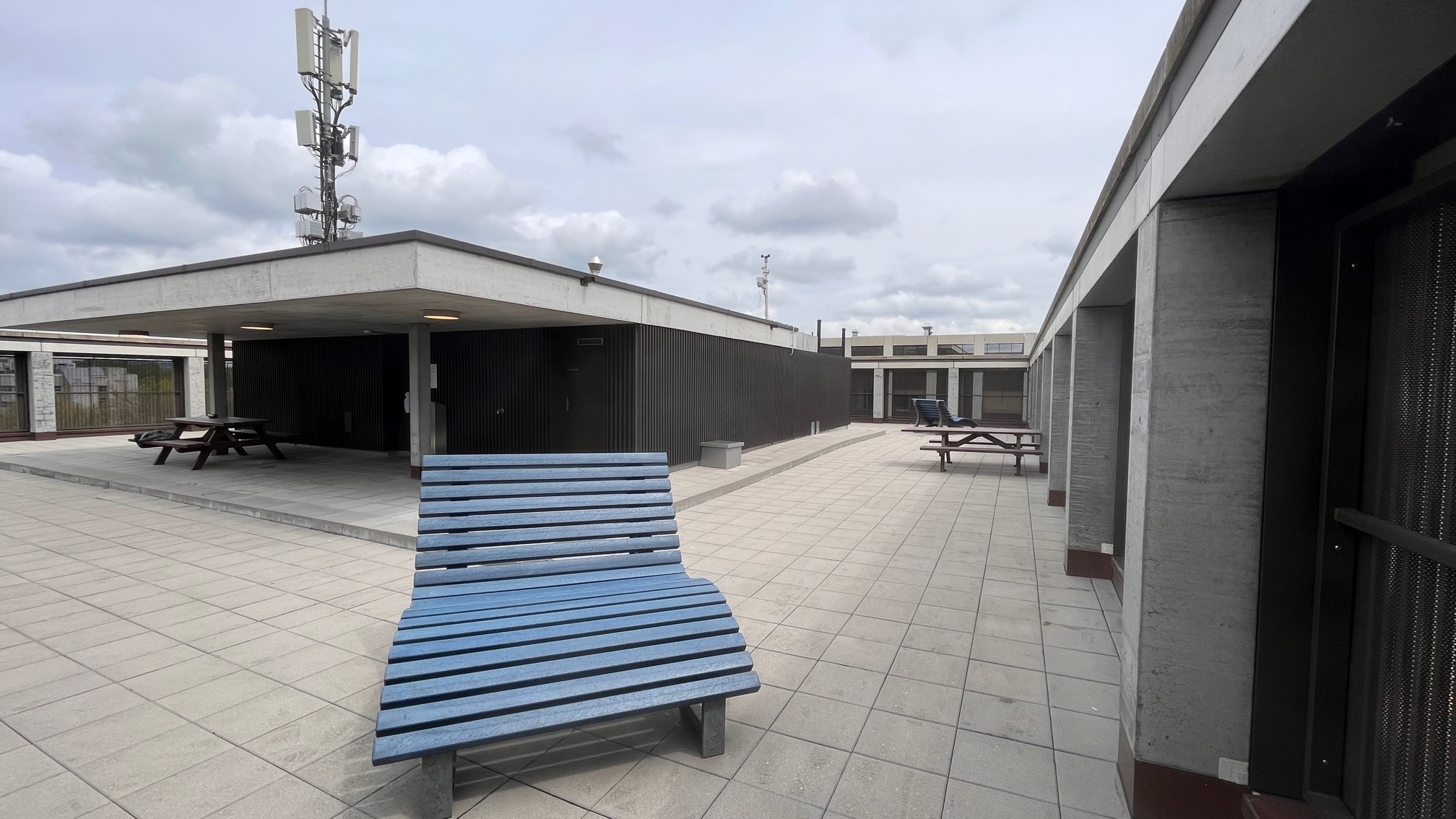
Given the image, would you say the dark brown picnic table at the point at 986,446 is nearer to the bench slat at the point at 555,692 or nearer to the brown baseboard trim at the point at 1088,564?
the brown baseboard trim at the point at 1088,564

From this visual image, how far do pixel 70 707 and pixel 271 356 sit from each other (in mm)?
14159

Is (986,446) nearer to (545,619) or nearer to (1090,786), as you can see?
(1090,786)

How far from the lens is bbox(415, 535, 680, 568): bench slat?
3059 millimetres

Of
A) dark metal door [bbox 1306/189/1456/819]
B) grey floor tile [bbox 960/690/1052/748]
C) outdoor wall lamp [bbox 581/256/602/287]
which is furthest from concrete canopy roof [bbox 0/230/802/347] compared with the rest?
dark metal door [bbox 1306/189/1456/819]

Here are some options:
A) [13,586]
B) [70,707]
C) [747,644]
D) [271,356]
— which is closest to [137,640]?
[70,707]

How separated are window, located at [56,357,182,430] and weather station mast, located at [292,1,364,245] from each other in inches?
246

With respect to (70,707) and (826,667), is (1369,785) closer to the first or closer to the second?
(826,667)

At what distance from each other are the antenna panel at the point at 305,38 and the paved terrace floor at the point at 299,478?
13785mm

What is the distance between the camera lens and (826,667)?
349 centimetres

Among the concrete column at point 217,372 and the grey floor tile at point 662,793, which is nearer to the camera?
the grey floor tile at point 662,793

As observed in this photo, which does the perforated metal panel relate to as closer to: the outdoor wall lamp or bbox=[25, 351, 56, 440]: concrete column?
the outdoor wall lamp

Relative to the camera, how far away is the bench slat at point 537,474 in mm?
3205

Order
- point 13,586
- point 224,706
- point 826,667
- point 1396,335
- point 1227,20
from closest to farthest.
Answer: point 1227,20 → point 1396,335 → point 224,706 → point 826,667 → point 13,586

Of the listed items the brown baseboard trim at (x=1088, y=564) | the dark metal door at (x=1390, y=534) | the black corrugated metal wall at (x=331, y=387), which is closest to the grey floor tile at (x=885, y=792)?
the dark metal door at (x=1390, y=534)
